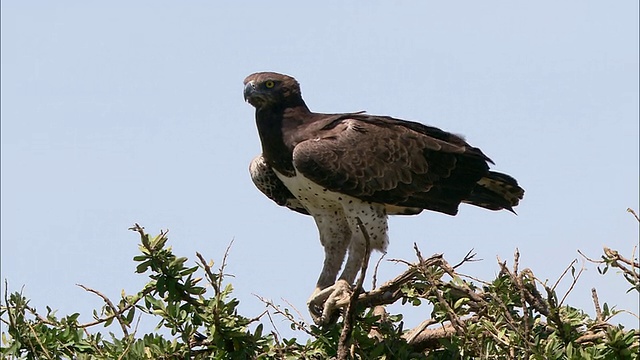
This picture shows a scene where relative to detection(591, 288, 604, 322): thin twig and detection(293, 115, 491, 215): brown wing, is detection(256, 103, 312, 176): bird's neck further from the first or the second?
detection(591, 288, 604, 322): thin twig

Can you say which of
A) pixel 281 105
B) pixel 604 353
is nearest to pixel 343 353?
pixel 604 353

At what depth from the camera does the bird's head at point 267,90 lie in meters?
10.2

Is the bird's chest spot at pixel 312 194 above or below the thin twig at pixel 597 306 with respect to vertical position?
above

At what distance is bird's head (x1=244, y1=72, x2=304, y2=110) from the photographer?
33.4ft

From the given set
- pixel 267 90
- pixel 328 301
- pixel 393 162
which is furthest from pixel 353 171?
pixel 328 301

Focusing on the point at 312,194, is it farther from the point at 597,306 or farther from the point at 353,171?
the point at 597,306

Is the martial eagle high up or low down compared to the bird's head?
down

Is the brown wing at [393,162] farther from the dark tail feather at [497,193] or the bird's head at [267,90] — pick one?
the bird's head at [267,90]

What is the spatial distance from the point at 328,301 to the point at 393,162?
1676 mm

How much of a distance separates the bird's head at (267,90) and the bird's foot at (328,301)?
5.45ft

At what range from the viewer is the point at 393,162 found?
32.5 ft

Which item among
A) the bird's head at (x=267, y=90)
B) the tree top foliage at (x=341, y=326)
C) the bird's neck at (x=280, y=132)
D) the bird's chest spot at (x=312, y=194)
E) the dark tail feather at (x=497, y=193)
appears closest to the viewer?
the tree top foliage at (x=341, y=326)

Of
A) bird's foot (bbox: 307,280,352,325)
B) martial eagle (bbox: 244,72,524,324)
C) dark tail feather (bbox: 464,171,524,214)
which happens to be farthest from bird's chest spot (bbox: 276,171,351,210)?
dark tail feather (bbox: 464,171,524,214)

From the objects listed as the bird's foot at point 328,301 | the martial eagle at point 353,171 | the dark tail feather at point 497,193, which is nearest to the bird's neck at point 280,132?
the martial eagle at point 353,171
